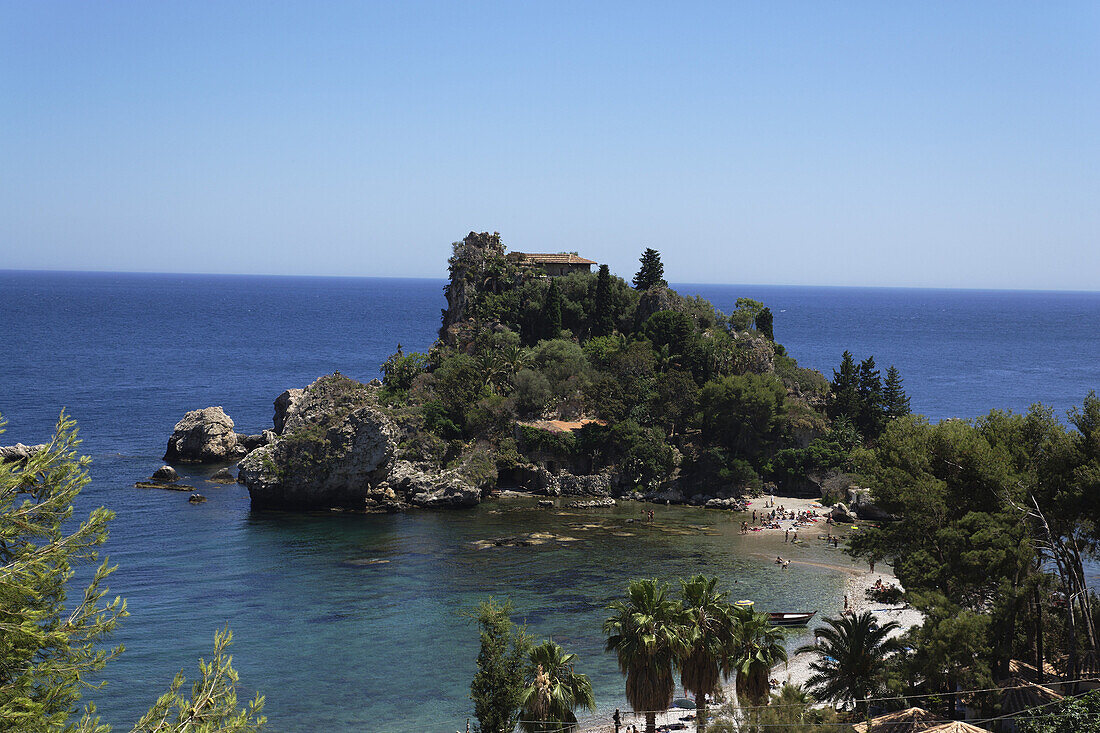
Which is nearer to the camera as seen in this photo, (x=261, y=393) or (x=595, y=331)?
(x=595, y=331)

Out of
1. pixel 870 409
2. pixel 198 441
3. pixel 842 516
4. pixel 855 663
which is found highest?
pixel 870 409

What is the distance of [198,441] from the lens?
82188 millimetres

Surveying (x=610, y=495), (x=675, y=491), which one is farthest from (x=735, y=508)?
(x=610, y=495)

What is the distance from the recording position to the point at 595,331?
9044 centimetres

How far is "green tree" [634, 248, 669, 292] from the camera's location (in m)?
95.9

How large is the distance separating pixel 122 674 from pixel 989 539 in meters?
36.2

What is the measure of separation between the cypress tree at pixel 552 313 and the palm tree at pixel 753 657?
6291cm

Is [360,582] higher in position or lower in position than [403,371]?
lower

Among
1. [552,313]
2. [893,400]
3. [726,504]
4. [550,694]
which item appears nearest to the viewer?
[550,694]

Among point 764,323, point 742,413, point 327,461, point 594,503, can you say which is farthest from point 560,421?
point 764,323

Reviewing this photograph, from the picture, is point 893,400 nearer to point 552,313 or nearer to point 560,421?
point 560,421

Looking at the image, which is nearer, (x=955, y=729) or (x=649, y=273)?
(x=955, y=729)

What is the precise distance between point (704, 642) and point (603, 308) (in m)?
66.1

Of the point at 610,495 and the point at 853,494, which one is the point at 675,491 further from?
the point at 853,494
